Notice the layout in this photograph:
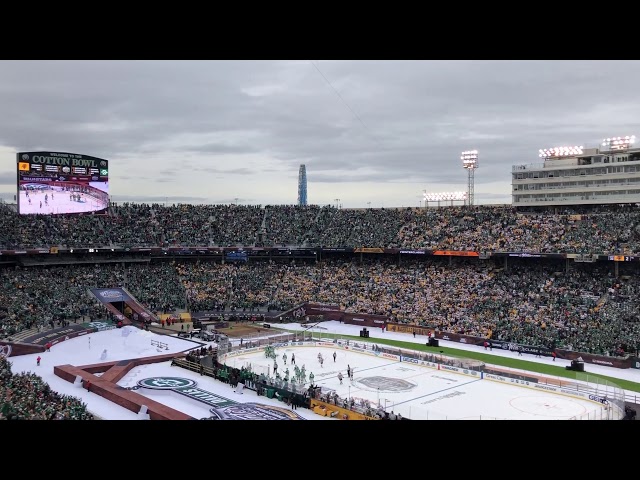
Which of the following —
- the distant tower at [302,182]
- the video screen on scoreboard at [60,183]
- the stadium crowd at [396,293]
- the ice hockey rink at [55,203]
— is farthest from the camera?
the distant tower at [302,182]

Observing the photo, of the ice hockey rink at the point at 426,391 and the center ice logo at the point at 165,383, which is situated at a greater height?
the center ice logo at the point at 165,383

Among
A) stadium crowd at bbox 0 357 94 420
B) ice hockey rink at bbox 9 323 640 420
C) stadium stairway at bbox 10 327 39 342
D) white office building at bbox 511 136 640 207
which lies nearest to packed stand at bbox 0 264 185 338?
stadium stairway at bbox 10 327 39 342

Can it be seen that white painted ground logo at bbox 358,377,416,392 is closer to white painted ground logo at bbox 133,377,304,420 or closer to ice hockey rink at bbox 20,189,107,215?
white painted ground logo at bbox 133,377,304,420

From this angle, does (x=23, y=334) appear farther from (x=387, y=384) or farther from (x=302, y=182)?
(x=302, y=182)

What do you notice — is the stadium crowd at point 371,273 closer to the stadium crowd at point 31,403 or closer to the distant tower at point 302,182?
the stadium crowd at point 31,403

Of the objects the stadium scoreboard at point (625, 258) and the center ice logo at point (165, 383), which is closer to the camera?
the center ice logo at point (165, 383)

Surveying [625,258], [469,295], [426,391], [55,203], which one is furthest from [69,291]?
[625,258]

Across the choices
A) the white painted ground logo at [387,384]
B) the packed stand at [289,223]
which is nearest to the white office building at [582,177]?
the packed stand at [289,223]
